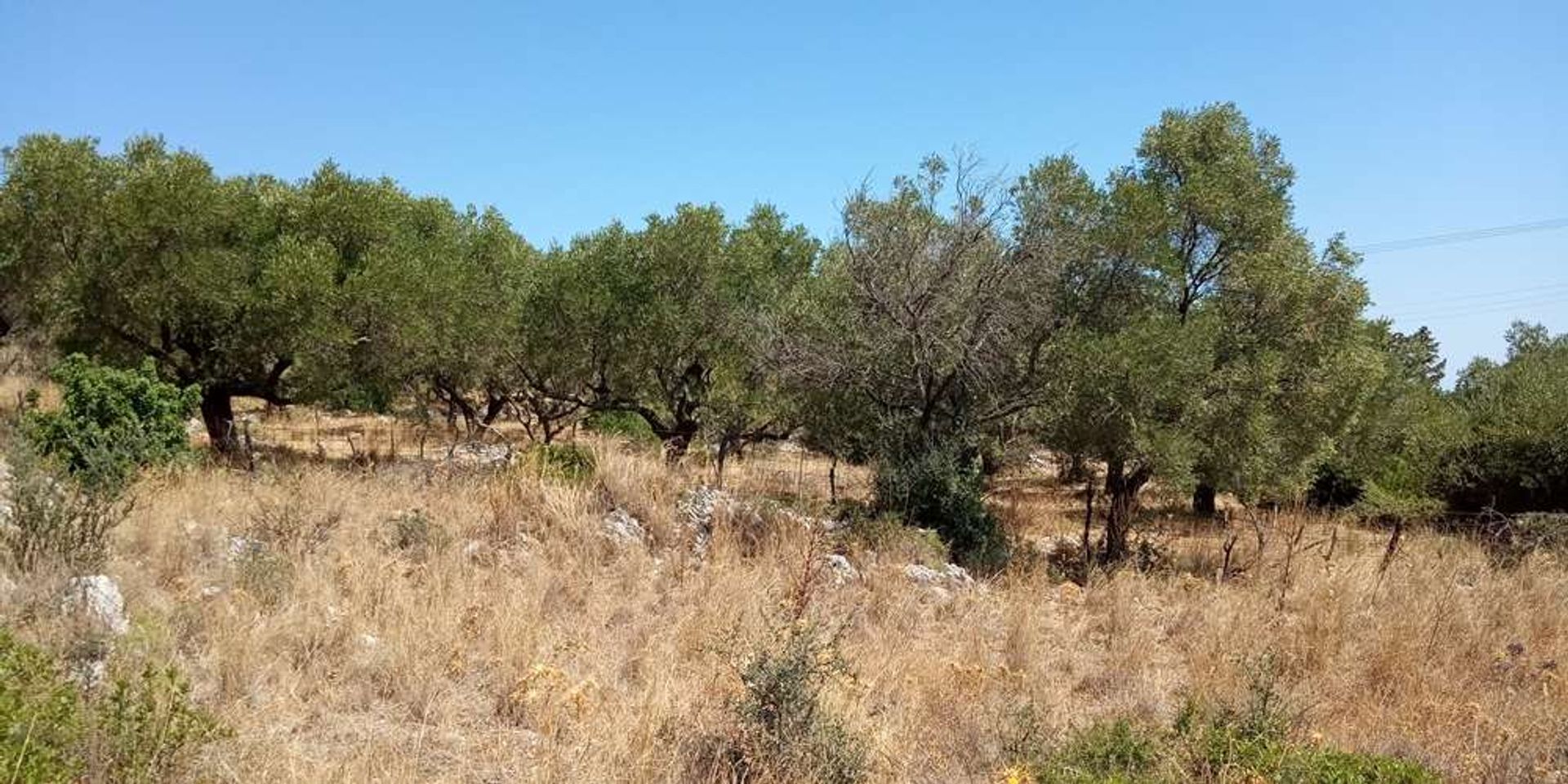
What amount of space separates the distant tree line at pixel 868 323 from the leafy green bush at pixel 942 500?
4cm

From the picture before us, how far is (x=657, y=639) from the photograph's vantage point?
213 inches

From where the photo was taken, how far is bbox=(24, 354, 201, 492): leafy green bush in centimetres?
918

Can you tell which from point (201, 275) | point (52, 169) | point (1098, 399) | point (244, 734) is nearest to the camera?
point (244, 734)

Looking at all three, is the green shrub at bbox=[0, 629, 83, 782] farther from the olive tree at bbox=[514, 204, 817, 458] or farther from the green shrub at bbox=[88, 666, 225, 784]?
the olive tree at bbox=[514, 204, 817, 458]

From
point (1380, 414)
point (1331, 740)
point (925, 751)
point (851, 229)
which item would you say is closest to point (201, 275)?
point (851, 229)

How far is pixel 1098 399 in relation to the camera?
1139 cm

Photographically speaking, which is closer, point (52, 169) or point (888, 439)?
point (888, 439)

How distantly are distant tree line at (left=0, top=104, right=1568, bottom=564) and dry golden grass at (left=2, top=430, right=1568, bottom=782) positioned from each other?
303 centimetres

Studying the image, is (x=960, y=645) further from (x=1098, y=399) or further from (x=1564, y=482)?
(x=1564, y=482)

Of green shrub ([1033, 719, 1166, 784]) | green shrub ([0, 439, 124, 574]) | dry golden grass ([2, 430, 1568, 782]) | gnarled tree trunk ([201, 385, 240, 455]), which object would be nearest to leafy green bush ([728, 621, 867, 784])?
dry golden grass ([2, 430, 1568, 782])

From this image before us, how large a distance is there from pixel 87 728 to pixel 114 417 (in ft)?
29.4

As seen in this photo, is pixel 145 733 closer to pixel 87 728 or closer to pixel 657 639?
pixel 87 728

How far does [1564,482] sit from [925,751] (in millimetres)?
19286

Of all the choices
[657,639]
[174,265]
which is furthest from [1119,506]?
[174,265]
